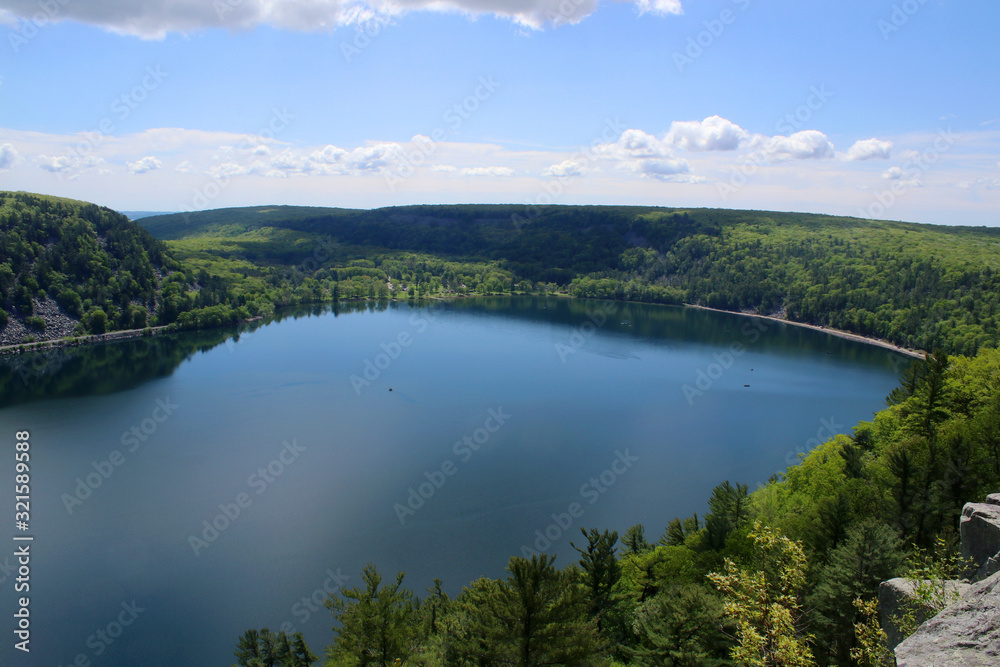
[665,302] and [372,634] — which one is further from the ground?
[372,634]

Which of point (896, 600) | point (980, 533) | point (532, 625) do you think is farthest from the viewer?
point (532, 625)

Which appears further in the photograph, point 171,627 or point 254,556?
point 254,556

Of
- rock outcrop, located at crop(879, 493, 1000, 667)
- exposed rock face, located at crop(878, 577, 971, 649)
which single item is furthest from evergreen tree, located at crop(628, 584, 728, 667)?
rock outcrop, located at crop(879, 493, 1000, 667)

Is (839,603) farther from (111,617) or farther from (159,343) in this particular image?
(159,343)

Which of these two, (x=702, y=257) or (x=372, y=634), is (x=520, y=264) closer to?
(x=702, y=257)

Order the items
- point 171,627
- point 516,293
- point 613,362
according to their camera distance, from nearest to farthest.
→ point 171,627 < point 613,362 < point 516,293

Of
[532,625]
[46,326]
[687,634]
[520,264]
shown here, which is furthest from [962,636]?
[520,264]

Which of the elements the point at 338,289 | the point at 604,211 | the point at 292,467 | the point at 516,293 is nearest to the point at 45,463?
the point at 292,467
